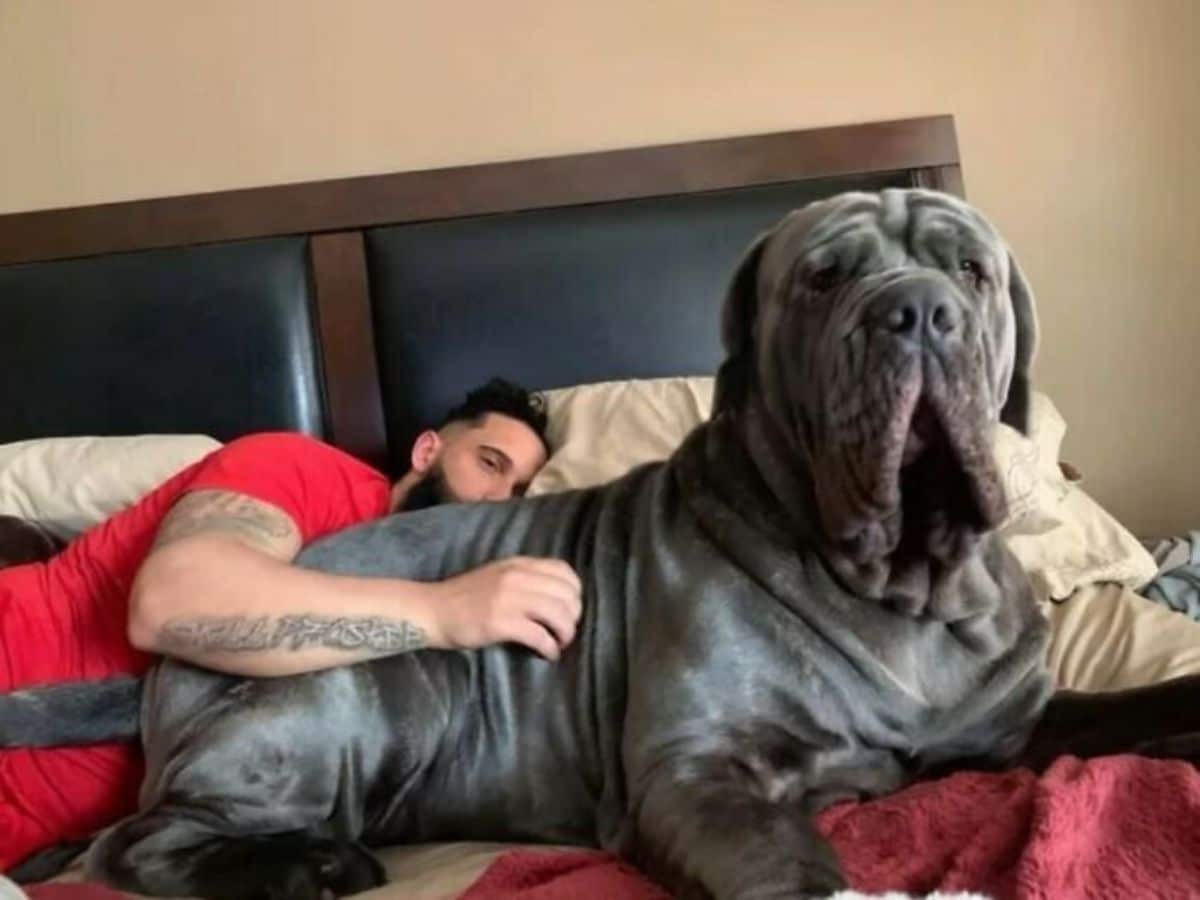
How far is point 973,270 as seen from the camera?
1370 millimetres

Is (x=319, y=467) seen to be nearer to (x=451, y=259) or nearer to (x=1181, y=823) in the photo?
(x=451, y=259)

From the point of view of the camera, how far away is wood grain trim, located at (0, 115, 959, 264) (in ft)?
8.64

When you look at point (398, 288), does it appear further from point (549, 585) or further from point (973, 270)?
point (973, 270)

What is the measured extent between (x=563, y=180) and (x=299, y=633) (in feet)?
4.51

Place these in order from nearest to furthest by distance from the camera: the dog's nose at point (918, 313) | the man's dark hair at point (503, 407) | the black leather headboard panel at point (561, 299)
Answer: the dog's nose at point (918, 313) → the man's dark hair at point (503, 407) → the black leather headboard panel at point (561, 299)

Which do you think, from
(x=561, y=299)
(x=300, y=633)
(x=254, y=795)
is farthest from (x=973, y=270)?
(x=561, y=299)

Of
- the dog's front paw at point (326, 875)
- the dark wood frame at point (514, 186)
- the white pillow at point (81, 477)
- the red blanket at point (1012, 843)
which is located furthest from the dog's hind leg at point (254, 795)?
the dark wood frame at point (514, 186)

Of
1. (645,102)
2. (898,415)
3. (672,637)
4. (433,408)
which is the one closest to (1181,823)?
(898,415)

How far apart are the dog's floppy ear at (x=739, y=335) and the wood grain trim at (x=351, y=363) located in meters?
1.19

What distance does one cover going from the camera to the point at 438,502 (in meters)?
2.00

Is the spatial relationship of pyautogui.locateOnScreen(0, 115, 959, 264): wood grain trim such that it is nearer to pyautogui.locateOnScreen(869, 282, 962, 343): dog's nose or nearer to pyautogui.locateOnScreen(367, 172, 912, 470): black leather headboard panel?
pyautogui.locateOnScreen(367, 172, 912, 470): black leather headboard panel

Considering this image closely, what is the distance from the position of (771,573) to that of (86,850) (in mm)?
799

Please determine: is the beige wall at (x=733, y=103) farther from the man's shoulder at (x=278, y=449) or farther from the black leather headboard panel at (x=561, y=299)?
the man's shoulder at (x=278, y=449)

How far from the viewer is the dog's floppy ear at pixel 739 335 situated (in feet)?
4.90
